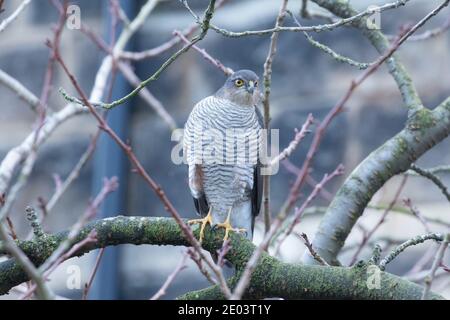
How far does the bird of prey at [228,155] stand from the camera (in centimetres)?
389

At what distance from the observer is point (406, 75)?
3295 millimetres

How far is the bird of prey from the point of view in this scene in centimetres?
389

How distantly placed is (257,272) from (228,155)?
148 cm

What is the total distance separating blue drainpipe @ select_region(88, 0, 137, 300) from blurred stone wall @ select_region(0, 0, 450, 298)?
0.07m

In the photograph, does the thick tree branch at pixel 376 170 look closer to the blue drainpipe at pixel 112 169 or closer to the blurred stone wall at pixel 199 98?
the blurred stone wall at pixel 199 98

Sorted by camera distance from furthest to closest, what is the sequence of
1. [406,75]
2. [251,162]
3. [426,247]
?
[426,247]
[251,162]
[406,75]

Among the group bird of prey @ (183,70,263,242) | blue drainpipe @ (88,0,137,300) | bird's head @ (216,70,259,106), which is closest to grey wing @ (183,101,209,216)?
bird of prey @ (183,70,263,242)

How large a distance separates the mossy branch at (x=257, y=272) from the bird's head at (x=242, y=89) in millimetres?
1448

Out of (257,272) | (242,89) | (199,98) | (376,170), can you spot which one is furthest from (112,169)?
(257,272)

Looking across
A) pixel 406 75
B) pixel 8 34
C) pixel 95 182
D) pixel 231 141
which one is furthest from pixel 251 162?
pixel 8 34

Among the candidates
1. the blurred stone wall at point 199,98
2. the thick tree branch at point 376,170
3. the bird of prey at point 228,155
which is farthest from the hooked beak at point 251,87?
the thick tree branch at point 376,170
